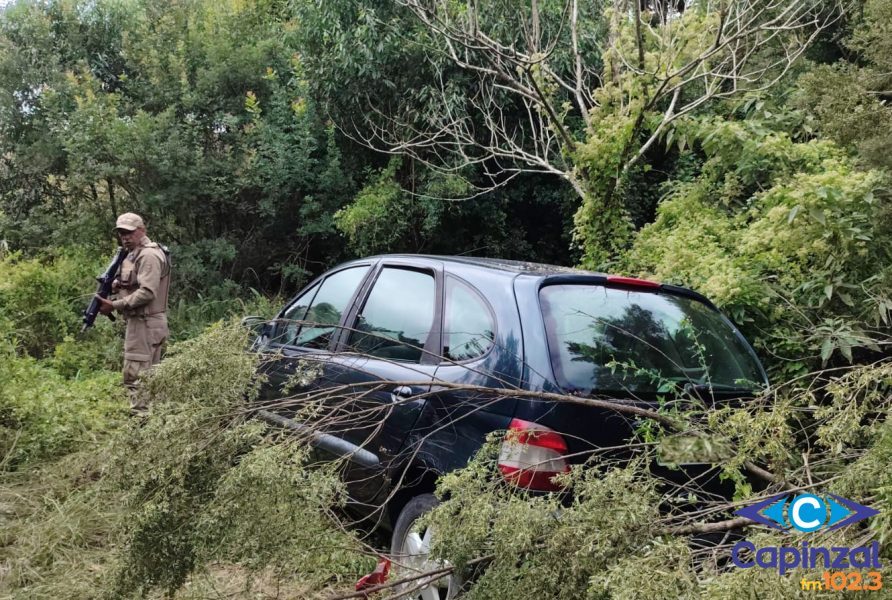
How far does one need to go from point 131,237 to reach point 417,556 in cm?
450

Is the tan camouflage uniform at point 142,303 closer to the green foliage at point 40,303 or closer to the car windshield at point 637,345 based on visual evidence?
the green foliage at point 40,303

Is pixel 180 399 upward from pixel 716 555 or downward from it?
upward

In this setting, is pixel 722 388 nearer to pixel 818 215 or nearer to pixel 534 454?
pixel 534 454

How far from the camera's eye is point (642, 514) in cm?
201

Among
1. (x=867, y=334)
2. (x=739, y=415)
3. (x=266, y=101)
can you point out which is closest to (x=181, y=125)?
(x=266, y=101)

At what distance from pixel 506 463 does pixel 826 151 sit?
15.4ft

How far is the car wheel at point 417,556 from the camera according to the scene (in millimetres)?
2416

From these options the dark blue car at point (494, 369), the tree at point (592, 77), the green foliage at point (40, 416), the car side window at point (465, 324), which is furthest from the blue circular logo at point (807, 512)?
the tree at point (592, 77)

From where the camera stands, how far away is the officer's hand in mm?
5953

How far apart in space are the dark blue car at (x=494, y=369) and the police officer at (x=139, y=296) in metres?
2.53

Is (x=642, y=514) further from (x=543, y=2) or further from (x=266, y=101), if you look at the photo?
(x=266, y=101)

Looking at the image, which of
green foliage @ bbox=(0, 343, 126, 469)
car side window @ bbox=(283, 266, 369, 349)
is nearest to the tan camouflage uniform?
green foliage @ bbox=(0, 343, 126, 469)

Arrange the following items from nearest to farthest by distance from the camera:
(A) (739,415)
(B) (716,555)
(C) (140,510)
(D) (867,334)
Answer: (B) (716,555) → (A) (739,415) → (C) (140,510) → (D) (867,334)

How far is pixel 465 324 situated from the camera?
3236mm
